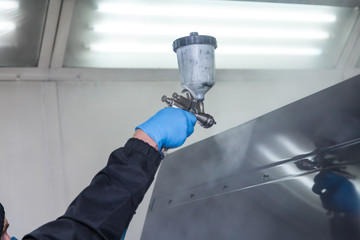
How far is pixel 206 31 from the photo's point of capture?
1981 millimetres

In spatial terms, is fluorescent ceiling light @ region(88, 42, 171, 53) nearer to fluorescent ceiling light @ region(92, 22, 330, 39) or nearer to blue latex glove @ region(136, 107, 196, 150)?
fluorescent ceiling light @ region(92, 22, 330, 39)

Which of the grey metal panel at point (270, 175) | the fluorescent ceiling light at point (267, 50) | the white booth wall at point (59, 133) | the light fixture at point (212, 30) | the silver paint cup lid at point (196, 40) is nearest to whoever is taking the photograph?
the grey metal panel at point (270, 175)

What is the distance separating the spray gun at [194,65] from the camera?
101cm

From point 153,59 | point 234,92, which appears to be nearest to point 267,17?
point 234,92

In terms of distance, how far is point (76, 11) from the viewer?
172 cm

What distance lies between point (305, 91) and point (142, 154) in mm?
1616

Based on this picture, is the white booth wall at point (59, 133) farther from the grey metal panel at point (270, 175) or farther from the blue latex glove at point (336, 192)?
the blue latex glove at point (336, 192)

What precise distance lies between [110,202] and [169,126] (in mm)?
249

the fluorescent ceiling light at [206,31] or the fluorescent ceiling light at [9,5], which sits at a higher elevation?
the fluorescent ceiling light at [9,5]

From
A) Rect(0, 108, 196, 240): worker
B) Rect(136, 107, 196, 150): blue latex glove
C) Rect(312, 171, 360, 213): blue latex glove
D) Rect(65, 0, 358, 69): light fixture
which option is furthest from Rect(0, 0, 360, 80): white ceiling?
Rect(312, 171, 360, 213): blue latex glove

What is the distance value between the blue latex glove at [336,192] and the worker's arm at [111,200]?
13.0 inches

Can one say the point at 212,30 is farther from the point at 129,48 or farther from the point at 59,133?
the point at 59,133

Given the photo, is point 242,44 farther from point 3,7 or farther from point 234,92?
point 3,7

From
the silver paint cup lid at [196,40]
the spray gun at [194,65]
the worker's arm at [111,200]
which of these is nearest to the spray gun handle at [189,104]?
the spray gun at [194,65]
